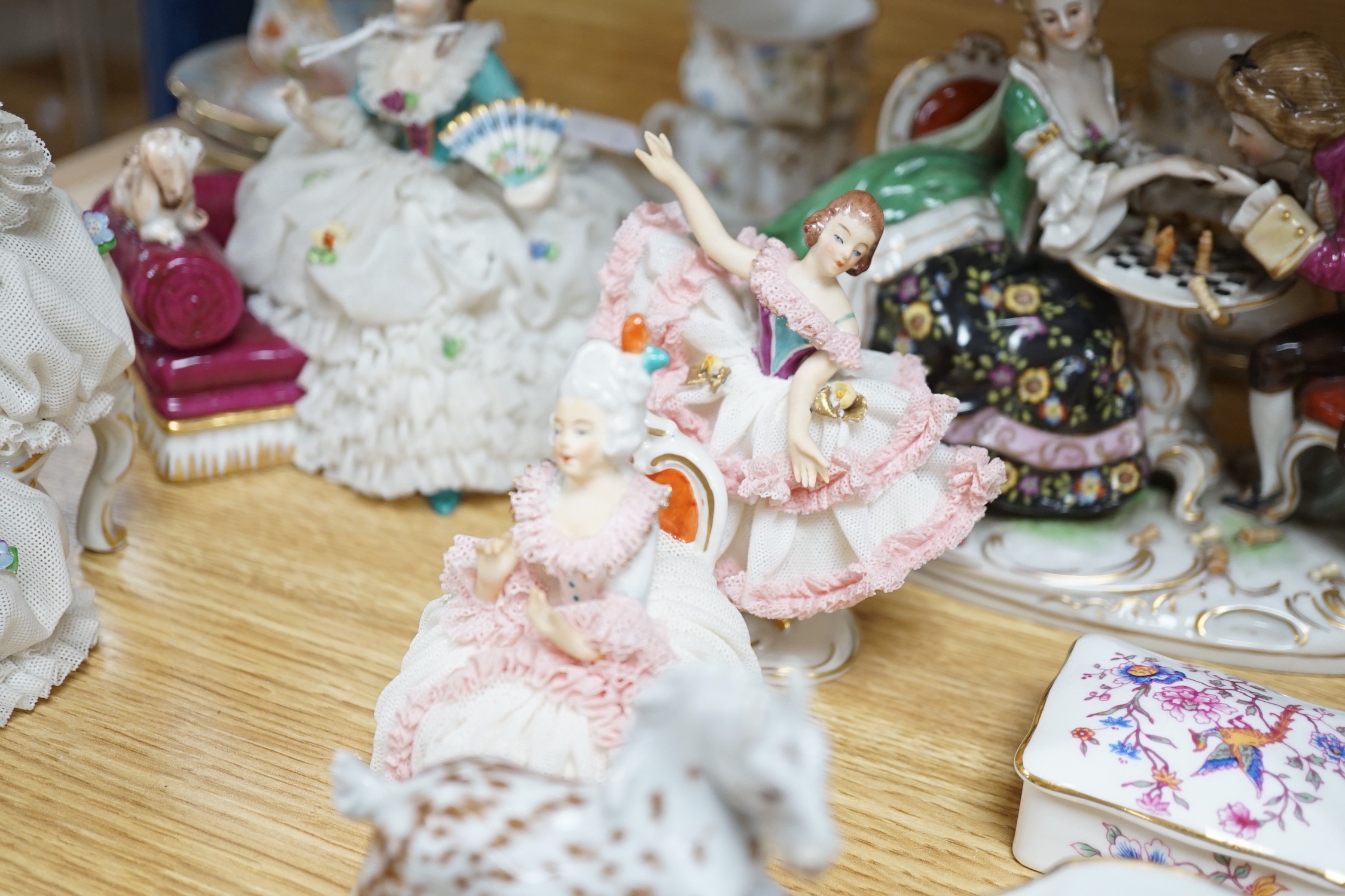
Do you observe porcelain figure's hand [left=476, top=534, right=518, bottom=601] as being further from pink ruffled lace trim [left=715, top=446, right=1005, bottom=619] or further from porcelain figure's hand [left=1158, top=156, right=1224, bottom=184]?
porcelain figure's hand [left=1158, top=156, right=1224, bottom=184]

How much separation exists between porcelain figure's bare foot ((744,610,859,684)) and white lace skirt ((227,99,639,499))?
50cm

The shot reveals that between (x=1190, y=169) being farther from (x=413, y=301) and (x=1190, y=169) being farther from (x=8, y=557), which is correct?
(x=8, y=557)

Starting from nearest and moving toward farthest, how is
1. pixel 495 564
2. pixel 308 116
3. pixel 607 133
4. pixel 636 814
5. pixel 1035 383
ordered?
pixel 636 814
pixel 495 564
pixel 1035 383
pixel 308 116
pixel 607 133

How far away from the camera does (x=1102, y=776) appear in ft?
4.87

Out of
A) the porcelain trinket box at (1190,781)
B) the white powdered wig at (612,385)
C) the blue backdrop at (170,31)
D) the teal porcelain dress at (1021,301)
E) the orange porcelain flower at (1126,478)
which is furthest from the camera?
the blue backdrop at (170,31)

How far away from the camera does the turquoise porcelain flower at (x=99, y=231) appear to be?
1.75 metres

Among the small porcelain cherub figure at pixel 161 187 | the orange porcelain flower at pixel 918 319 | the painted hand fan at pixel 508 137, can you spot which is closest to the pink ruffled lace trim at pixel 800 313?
the orange porcelain flower at pixel 918 319

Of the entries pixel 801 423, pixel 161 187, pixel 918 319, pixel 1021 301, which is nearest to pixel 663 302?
pixel 801 423

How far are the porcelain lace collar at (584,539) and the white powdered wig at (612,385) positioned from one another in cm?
7

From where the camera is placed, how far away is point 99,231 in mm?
1769

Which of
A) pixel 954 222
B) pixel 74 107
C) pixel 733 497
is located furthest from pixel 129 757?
pixel 74 107

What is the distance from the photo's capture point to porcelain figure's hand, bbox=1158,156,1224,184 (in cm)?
183

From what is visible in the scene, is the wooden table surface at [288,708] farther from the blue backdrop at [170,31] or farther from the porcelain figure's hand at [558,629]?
the blue backdrop at [170,31]

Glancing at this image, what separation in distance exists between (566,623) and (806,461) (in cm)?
43
